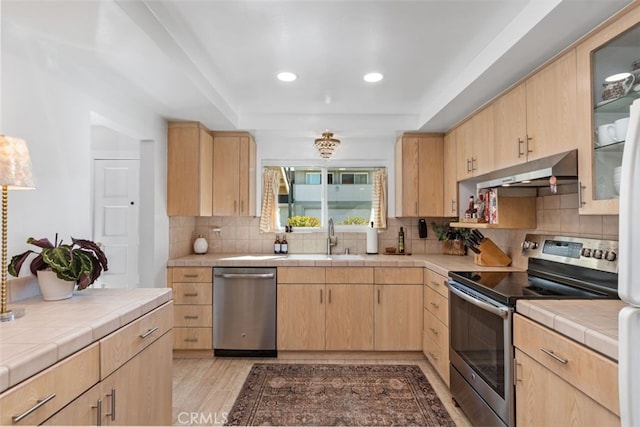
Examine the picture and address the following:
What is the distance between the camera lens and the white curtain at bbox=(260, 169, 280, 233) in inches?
158

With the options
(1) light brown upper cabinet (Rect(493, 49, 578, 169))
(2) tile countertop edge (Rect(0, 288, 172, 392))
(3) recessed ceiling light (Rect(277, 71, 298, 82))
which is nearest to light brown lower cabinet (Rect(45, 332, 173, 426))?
(2) tile countertop edge (Rect(0, 288, 172, 392))

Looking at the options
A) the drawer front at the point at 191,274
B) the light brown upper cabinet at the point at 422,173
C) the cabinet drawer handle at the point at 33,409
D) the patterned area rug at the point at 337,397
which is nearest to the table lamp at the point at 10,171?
the cabinet drawer handle at the point at 33,409

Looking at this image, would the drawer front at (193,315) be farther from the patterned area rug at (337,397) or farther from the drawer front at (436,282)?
the drawer front at (436,282)

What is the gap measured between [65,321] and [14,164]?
0.65m

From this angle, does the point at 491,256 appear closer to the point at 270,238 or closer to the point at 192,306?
the point at 270,238

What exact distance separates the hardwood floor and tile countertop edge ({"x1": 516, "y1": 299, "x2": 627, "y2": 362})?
3.69ft

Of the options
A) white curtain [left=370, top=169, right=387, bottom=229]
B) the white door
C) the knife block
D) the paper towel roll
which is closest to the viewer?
the knife block

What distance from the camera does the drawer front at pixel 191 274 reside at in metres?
3.25

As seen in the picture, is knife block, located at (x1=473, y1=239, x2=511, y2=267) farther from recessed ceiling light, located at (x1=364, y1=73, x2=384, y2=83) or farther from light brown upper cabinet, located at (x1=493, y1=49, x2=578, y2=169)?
recessed ceiling light, located at (x1=364, y1=73, x2=384, y2=83)

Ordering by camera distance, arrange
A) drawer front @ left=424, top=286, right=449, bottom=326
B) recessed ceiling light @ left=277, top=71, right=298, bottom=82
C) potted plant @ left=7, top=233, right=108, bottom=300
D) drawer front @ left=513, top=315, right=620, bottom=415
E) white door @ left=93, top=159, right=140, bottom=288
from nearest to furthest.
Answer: drawer front @ left=513, top=315, right=620, bottom=415
potted plant @ left=7, top=233, right=108, bottom=300
recessed ceiling light @ left=277, top=71, right=298, bottom=82
drawer front @ left=424, top=286, right=449, bottom=326
white door @ left=93, top=159, right=140, bottom=288

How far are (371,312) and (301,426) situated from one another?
129 cm

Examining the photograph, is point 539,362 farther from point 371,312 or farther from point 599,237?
point 371,312

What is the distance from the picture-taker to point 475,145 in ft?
9.53

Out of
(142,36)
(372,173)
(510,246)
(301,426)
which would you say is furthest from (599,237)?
(142,36)
